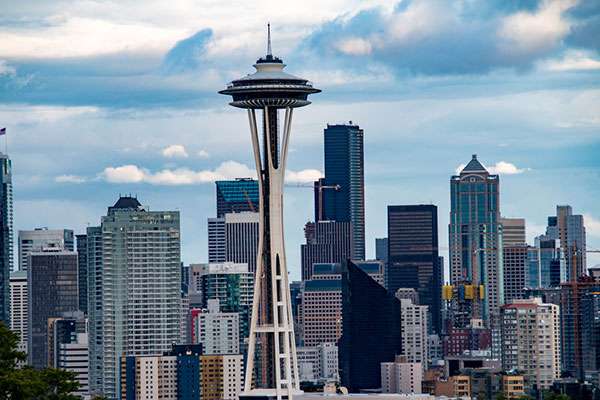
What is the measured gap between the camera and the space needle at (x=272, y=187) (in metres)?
146

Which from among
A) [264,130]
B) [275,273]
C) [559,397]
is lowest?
[559,397]

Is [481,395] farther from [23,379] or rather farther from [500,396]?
[23,379]

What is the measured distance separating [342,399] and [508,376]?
104 ft

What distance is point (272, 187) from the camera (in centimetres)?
14700

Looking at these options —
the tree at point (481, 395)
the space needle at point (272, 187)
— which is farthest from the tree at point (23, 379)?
the tree at point (481, 395)

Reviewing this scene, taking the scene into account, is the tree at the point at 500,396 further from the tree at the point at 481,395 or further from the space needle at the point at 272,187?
the space needle at the point at 272,187

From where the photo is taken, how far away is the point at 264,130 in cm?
14700

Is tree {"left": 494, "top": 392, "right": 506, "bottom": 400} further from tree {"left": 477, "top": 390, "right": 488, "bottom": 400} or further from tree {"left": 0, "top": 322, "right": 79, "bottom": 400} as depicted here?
tree {"left": 0, "top": 322, "right": 79, "bottom": 400}

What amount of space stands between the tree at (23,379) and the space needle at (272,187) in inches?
3166

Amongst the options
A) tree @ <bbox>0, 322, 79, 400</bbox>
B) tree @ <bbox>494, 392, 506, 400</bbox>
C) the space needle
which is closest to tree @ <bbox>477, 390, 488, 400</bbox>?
tree @ <bbox>494, 392, 506, 400</bbox>

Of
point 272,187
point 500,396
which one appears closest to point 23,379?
point 272,187

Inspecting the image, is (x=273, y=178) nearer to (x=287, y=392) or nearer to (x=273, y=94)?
(x=273, y=94)

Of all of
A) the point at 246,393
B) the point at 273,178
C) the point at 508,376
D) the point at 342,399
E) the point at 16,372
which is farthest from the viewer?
the point at 508,376

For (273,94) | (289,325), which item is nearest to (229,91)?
(273,94)
